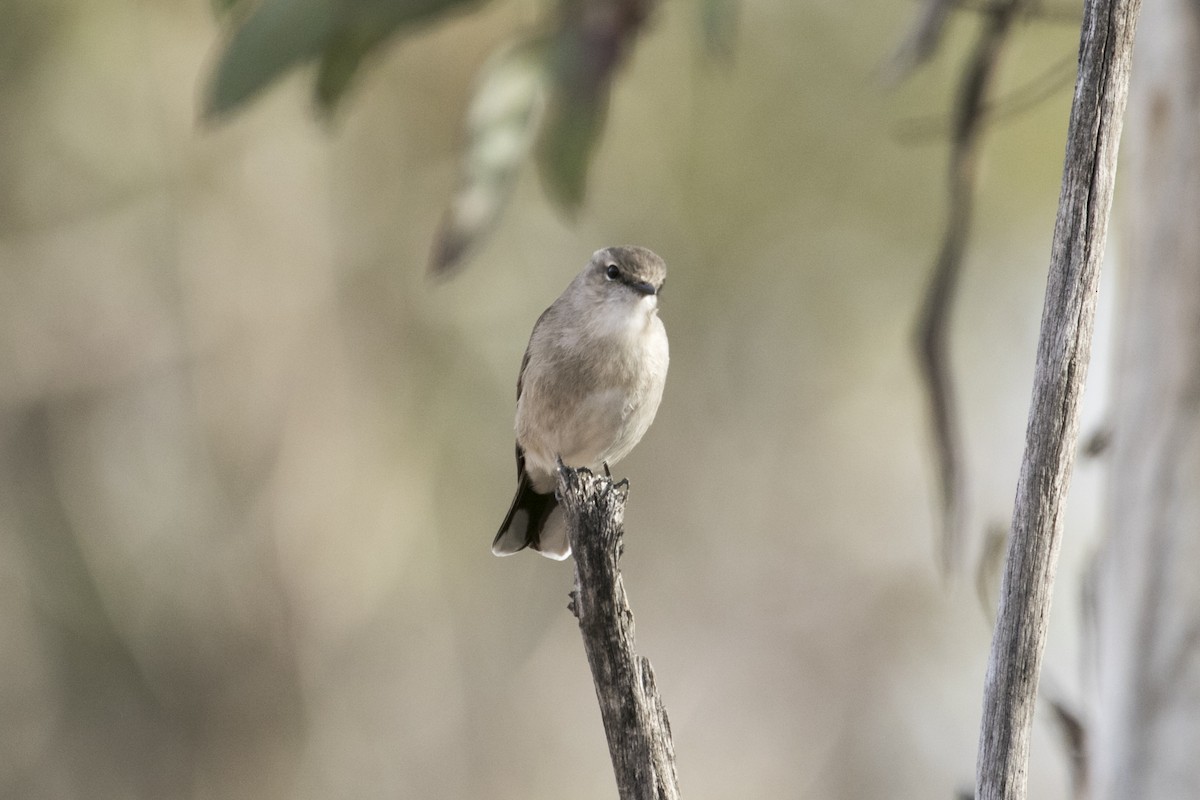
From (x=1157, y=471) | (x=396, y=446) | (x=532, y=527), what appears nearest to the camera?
(x=1157, y=471)

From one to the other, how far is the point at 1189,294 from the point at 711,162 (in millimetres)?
5452

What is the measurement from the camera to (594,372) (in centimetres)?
296

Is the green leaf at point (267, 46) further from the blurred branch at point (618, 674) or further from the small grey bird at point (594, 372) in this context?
the blurred branch at point (618, 674)

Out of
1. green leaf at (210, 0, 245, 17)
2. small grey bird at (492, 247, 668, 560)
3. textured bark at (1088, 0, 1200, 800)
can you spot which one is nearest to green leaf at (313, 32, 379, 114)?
green leaf at (210, 0, 245, 17)

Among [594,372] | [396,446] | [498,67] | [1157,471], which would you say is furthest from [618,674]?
[396,446]

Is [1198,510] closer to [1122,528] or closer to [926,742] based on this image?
[1122,528]

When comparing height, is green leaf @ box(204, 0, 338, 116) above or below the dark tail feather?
above

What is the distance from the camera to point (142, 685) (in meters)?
6.73

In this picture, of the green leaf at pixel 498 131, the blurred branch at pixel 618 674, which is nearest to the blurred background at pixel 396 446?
the green leaf at pixel 498 131

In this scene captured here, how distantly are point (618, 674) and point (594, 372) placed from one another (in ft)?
4.82

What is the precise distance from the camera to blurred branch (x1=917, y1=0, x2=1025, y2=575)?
2748 mm

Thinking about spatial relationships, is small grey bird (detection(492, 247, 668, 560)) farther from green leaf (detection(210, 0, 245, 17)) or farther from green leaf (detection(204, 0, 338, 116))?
green leaf (detection(210, 0, 245, 17))

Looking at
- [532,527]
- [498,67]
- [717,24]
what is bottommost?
[532,527]

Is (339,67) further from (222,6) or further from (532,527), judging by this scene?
(532,527)
